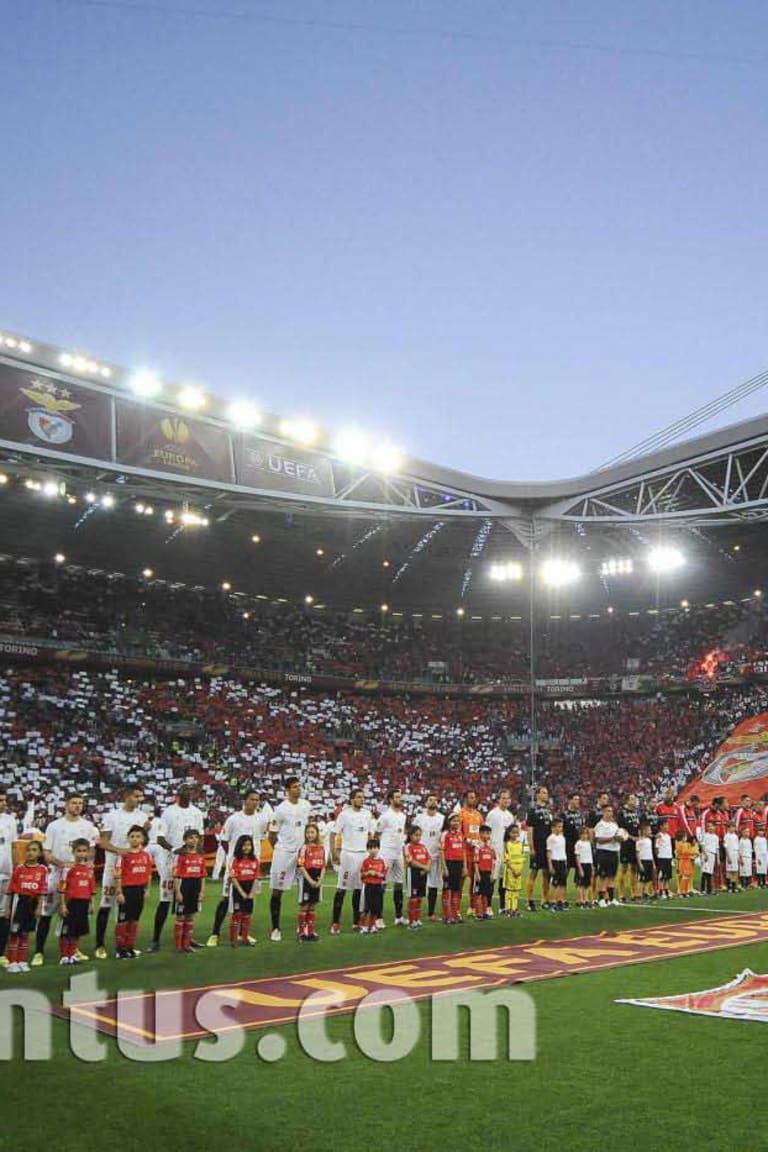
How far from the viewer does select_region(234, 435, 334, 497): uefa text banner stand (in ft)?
94.0

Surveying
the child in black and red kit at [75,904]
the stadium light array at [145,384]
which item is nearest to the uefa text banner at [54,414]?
the stadium light array at [145,384]

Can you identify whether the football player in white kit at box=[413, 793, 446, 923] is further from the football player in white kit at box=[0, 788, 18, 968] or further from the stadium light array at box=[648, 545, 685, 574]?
the stadium light array at box=[648, 545, 685, 574]

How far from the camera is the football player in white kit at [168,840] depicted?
469 inches

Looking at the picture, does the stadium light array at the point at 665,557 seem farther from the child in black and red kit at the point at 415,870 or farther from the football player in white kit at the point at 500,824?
the child in black and red kit at the point at 415,870

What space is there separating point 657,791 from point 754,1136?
36489 mm

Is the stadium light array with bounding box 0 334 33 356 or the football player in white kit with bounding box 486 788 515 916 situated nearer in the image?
the football player in white kit with bounding box 486 788 515 916

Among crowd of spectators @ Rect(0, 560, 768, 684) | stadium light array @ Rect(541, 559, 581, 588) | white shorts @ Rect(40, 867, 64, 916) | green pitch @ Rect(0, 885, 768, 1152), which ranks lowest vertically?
green pitch @ Rect(0, 885, 768, 1152)

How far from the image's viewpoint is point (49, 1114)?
5301 mm

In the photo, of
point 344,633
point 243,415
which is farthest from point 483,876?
point 344,633

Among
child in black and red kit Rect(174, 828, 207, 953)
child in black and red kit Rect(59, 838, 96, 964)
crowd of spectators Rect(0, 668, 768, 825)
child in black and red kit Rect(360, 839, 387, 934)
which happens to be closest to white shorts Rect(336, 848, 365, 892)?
child in black and red kit Rect(360, 839, 387, 934)

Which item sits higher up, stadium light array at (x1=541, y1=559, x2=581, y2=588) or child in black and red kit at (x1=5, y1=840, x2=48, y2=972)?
stadium light array at (x1=541, y1=559, x2=581, y2=588)

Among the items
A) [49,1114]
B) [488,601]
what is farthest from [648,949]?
[488,601]

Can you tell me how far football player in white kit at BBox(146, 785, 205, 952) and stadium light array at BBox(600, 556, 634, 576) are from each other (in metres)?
34.6

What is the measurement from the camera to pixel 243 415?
28.5 metres
